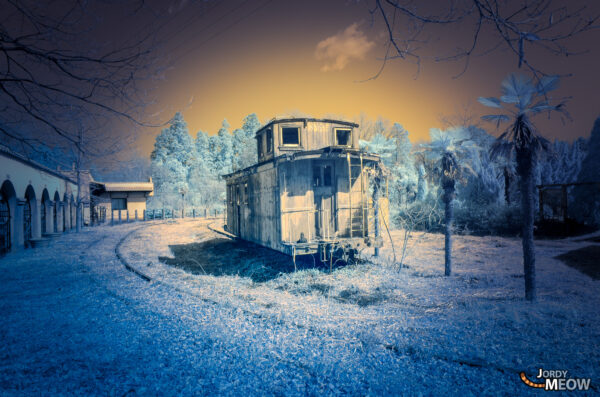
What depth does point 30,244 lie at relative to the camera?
15828 millimetres

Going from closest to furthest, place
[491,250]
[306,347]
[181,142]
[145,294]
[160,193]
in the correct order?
[306,347] → [145,294] → [491,250] → [160,193] → [181,142]

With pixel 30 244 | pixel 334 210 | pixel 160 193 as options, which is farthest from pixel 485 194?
pixel 160 193

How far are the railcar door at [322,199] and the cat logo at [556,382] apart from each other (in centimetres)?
774

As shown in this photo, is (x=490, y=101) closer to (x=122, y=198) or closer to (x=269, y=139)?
(x=269, y=139)

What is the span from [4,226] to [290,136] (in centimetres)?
1533

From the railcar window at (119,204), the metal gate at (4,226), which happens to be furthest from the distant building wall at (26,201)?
the railcar window at (119,204)

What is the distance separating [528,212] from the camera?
686 centimetres

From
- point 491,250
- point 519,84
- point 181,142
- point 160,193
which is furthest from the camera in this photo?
→ point 181,142

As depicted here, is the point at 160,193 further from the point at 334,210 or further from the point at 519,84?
the point at 519,84

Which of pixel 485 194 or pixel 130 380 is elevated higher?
pixel 485 194

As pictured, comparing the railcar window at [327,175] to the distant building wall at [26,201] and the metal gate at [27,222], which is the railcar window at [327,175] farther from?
the metal gate at [27,222]

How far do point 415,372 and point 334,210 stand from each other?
7.85 metres

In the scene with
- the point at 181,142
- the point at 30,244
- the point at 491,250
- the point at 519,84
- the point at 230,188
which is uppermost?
the point at 181,142

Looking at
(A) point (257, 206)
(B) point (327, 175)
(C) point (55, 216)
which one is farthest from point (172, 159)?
(B) point (327, 175)
